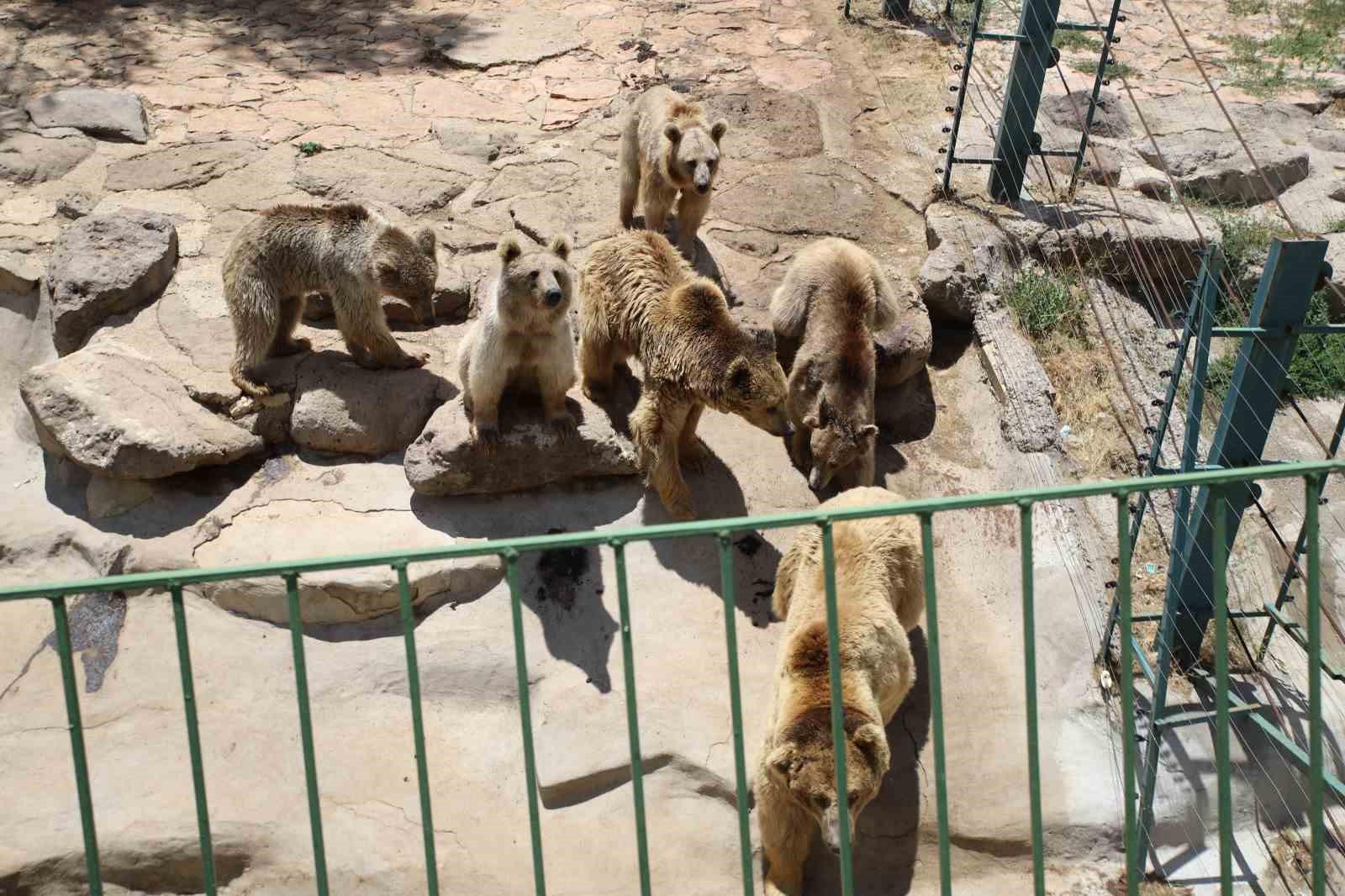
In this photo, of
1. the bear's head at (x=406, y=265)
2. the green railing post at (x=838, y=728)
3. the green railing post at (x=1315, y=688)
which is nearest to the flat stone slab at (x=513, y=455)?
the bear's head at (x=406, y=265)

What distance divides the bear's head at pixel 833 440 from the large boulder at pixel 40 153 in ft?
21.2

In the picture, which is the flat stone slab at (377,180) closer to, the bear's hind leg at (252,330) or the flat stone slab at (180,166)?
the flat stone slab at (180,166)

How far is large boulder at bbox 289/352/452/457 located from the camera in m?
7.33

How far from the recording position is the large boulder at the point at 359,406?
24.0 ft

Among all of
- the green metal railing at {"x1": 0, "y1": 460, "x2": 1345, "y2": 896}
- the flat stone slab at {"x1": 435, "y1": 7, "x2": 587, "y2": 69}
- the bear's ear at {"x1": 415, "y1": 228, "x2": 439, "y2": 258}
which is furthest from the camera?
the flat stone slab at {"x1": 435, "y1": 7, "x2": 587, "y2": 69}

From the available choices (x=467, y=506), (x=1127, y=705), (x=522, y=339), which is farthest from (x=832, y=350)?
(x=1127, y=705)

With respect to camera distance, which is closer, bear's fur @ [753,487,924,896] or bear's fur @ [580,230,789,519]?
bear's fur @ [753,487,924,896]

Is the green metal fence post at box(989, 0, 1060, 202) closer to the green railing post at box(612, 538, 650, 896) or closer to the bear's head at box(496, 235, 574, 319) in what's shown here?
the bear's head at box(496, 235, 574, 319)

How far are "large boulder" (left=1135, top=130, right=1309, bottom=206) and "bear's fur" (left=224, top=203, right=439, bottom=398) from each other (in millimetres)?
5827

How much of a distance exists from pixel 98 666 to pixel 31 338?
2887mm

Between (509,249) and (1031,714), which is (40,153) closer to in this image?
(509,249)

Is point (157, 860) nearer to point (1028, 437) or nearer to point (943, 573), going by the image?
point (943, 573)

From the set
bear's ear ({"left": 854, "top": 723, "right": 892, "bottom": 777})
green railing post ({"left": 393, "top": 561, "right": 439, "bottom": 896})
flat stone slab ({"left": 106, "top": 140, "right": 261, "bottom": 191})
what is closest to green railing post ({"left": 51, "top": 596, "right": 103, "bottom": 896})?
green railing post ({"left": 393, "top": 561, "right": 439, "bottom": 896})

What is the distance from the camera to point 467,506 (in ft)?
23.4
